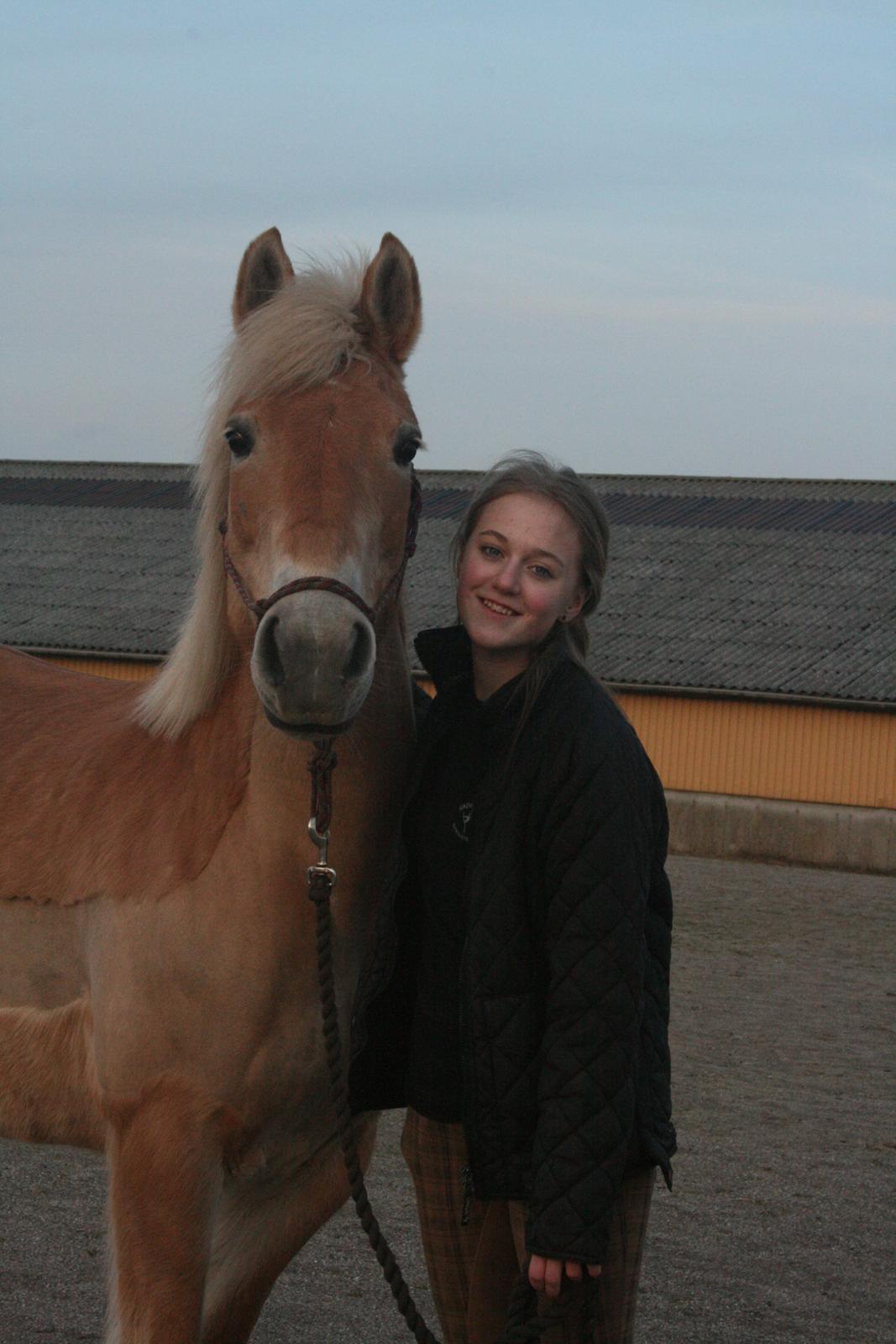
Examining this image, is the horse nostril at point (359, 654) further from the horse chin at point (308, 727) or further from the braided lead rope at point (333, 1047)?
the braided lead rope at point (333, 1047)

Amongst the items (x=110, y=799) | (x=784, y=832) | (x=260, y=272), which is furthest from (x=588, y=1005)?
(x=784, y=832)

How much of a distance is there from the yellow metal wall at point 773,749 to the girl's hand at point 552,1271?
50.5 ft

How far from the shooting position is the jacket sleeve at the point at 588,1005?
7.00 ft

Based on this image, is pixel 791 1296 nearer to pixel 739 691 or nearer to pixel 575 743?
pixel 575 743

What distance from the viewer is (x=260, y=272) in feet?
8.93

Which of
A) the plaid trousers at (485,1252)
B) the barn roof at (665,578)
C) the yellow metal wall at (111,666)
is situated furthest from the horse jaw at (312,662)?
the yellow metal wall at (111,666)

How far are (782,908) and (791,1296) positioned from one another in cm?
899

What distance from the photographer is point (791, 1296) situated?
13.7 ft

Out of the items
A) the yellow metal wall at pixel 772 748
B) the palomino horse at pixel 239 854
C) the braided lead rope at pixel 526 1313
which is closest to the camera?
the braided lead rope at pixel 526 1313

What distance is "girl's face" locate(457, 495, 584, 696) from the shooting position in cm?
244

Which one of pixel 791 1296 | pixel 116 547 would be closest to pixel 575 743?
pixel 791 1296

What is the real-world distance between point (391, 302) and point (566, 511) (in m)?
0.65

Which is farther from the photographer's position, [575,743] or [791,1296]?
[791,1296]

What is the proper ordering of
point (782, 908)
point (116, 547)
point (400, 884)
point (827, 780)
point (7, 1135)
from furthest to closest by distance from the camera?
point (116, 547)
point (827, 780)
point (782, 908)
point (7, 1135)
point (400, 884)
